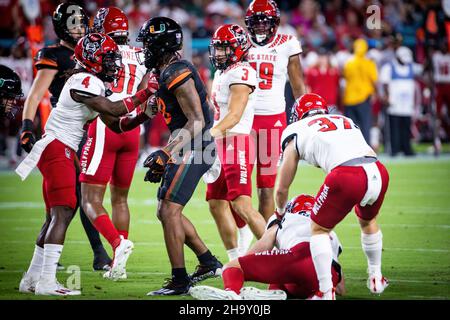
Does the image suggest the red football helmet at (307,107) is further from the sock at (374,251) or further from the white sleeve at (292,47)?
the white sleeve at (292,47)

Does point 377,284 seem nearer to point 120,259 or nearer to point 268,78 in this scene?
point 120,259

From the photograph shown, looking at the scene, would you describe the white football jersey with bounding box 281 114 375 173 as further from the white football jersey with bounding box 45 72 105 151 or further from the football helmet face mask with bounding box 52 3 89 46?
the football helmet face mask with bounding box 52 3 89 46

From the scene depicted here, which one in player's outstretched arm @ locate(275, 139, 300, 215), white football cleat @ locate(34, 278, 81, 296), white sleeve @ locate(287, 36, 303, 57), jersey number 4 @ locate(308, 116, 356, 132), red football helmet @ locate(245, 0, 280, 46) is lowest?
white football cleat @ locate(34, 278, 81, 296)

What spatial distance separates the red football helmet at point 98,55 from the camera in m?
6.79

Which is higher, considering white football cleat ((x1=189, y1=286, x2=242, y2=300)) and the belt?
the belt

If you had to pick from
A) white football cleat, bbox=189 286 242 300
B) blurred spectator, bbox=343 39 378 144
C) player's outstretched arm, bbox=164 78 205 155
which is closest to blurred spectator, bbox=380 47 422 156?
blurred spectator, bbox=343 39 378 144

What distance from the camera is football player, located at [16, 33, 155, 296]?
6.65 m

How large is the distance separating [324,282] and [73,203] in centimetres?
205

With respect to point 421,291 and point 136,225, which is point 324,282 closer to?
point 421,291

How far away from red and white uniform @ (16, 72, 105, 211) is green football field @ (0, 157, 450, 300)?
78 cm

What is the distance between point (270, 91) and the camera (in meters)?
8.65

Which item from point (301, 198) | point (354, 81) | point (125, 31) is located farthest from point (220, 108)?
point (354, 81)

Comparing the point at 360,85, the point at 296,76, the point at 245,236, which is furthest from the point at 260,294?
the point at 360,85

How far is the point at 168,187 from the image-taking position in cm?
677
